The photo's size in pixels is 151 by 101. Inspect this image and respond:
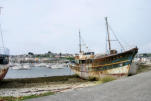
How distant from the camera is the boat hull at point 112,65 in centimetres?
2144

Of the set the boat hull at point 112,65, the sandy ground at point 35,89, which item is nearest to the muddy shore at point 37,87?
the sandy ground at point 35,89

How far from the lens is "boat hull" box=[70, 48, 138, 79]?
2144 centimetres

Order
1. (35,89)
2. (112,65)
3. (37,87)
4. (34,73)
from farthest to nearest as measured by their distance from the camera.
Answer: (34,73) → (112,65) → (37,87) → (35,89)

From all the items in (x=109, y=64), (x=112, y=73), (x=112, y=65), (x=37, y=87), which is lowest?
(x=37, y=87)

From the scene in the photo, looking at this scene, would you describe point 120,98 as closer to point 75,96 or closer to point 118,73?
point 75,96

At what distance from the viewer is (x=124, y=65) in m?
21.6

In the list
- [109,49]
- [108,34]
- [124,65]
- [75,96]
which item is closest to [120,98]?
[75,96]

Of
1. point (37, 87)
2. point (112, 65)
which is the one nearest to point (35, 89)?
point (37, 87)

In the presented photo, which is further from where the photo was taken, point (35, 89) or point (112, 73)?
point (112, 73)

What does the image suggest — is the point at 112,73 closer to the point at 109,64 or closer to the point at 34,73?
the point at 109,64

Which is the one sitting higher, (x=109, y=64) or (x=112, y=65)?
(x=109, y=64)

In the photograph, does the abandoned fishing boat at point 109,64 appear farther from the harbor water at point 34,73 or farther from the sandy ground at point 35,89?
the harbor water at point 34,73

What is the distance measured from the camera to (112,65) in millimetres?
22688

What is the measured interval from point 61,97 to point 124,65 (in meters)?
14.5
